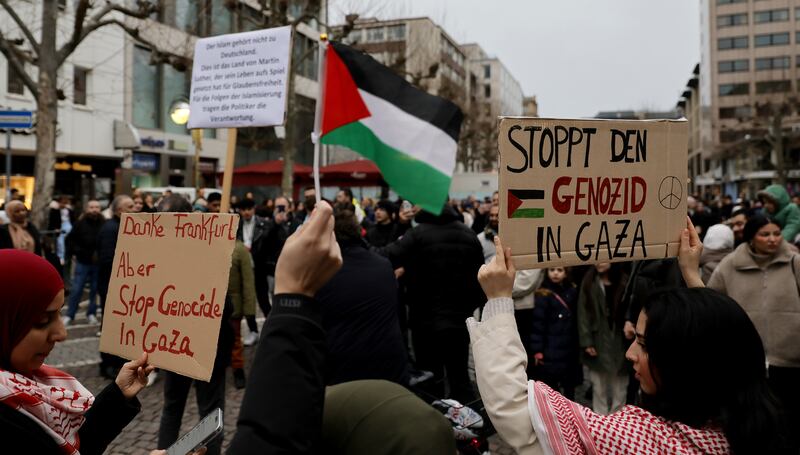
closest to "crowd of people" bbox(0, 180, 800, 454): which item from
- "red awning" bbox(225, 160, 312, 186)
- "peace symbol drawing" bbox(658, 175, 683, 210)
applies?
"peace symbol drawing" bbox(658, 175, 683, 210)

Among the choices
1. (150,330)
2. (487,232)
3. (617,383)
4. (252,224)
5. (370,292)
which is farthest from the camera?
(252,224)

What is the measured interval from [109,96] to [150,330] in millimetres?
21411

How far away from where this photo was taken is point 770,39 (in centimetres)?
7469

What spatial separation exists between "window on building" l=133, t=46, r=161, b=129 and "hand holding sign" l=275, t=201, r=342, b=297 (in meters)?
23.3

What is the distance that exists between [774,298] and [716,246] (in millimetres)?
2270

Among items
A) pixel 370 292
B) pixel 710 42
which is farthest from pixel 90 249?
pixel 710 42

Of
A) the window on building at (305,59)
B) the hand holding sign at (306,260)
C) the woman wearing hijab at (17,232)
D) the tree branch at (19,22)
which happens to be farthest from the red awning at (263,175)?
the hand holding sign at (306,260)

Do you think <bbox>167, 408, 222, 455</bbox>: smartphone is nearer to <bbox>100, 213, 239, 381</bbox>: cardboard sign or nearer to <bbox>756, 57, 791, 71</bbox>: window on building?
<bbox>100, 213, 239, 381</bbox>: cardboard sign

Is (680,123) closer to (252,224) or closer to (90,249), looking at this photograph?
(252,224)

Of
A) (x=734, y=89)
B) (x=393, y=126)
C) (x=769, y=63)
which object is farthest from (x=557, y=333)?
(x=769, y=63)

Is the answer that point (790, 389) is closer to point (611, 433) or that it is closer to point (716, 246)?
point (716, 246)

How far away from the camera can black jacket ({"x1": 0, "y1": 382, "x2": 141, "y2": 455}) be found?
160cm

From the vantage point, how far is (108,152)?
2111cm

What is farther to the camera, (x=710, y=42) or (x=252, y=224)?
(x=710, y=42)
